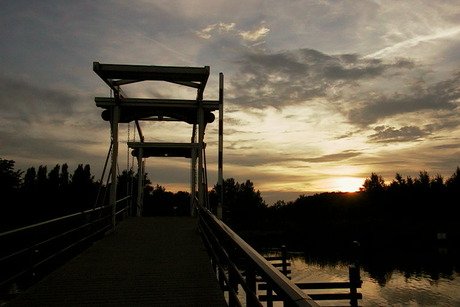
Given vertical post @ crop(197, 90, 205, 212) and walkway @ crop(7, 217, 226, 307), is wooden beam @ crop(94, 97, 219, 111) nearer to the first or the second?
vertical post @ crop(197, 90, 205, 212)

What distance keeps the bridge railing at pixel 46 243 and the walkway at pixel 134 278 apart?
0.89ft

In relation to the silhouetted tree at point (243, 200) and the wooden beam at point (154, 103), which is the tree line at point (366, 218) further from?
the wooden beam at point (154, 103)

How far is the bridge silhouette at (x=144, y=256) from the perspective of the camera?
16.9 ft

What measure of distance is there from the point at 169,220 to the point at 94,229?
13.9 feet

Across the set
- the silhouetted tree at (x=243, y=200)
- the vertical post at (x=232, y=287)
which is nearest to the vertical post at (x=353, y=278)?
the vertical post at (x=232, y=287)


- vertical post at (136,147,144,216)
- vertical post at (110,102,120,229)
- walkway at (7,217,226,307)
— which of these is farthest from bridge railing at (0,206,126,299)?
vertical post at (136,147,144,216)

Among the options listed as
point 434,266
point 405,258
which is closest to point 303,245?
point 405,258

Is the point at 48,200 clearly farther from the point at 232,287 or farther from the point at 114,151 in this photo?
the point at 232,287

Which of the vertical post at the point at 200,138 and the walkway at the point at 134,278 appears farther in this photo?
the vertical post at the point at 200,138

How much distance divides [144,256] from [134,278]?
1900 mm

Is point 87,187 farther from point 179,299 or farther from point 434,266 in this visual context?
point 179,299

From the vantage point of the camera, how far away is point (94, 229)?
11.2m

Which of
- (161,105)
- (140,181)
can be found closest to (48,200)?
(140,181)

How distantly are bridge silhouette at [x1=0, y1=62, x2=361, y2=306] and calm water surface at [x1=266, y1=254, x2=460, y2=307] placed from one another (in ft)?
58.7
